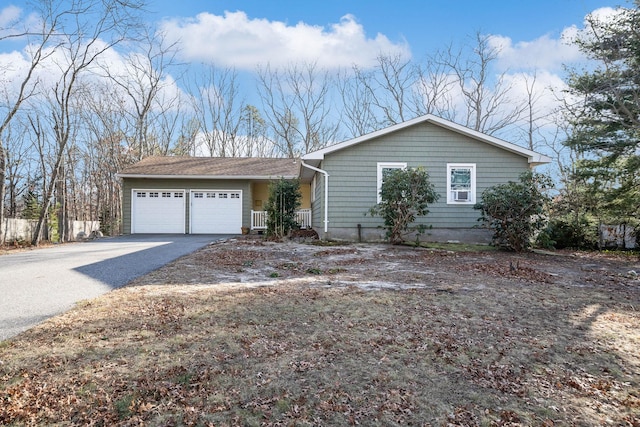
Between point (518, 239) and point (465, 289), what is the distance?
5.88 meters

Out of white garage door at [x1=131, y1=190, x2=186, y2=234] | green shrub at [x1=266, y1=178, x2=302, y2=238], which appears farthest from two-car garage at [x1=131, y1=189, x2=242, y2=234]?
green shrub at [x1=266, y1=178, x2=302, y2=238]

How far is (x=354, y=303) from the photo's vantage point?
438 cm

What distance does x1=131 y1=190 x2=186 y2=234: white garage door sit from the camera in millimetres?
16125

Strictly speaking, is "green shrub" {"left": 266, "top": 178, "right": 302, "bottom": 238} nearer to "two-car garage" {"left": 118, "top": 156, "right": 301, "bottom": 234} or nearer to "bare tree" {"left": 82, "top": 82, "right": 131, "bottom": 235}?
"two-car garage" {"left": 118, "top": 156, "right": 301, "bottom": 234}

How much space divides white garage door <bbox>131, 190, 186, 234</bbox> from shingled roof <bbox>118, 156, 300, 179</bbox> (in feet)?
3.08

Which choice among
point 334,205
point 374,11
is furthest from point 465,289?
point 374,11

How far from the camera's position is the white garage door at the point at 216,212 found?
16.3 m

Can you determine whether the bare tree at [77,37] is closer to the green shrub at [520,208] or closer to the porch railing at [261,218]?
A: the porch railing at [261,218]

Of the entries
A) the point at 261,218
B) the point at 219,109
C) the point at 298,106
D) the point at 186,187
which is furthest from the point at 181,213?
the point at 298,106

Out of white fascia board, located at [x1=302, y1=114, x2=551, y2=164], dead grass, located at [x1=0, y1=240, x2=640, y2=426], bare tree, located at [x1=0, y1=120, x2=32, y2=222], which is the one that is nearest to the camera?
dead grass, located at [x1=0, y1=240, x2=640, y2=426]

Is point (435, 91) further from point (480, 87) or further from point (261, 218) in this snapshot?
point (261, 218)

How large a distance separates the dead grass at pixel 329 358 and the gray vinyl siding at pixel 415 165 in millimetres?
6599

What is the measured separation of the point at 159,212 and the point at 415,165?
11.3 m

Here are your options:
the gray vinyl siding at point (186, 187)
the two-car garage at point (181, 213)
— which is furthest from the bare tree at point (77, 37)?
the two-car garage at point (181, 213)
